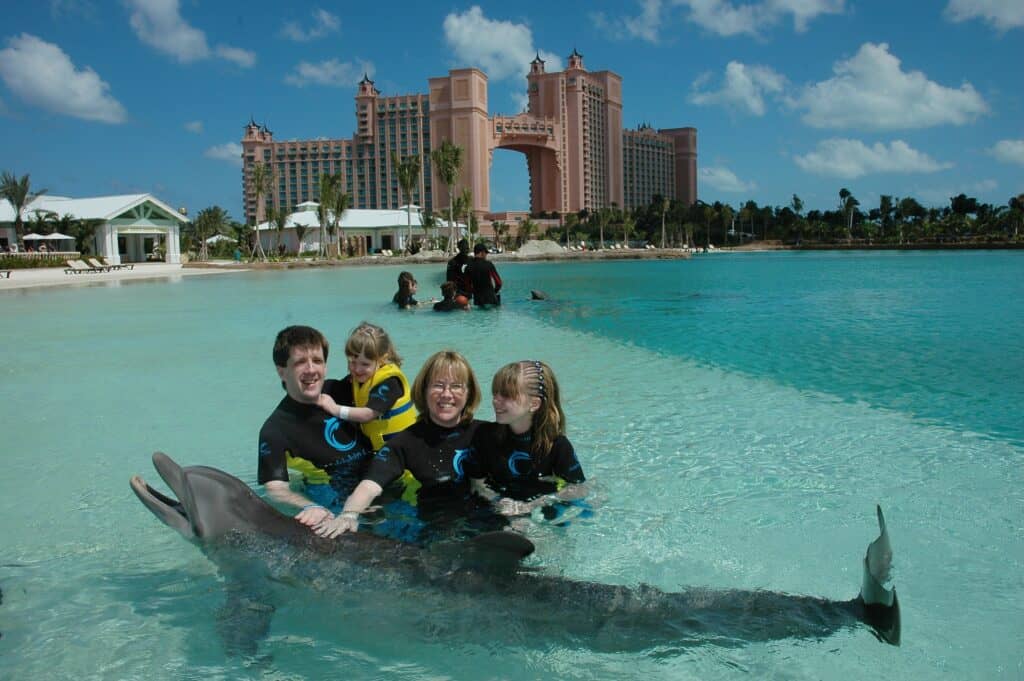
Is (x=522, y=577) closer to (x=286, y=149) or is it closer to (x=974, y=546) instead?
(x=974, y=546)

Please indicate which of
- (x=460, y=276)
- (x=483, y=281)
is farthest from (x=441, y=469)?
(x=460, y=276)

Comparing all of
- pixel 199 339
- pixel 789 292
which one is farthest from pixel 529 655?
pixel 789 292

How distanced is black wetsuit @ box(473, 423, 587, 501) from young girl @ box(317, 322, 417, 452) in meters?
0.56

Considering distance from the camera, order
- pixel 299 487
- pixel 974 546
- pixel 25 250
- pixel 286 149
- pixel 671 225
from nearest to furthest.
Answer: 1. pixel 974 546
2. pixel 299 487
3. pixel 25 250
4. pixel 671 225
5. pixel 286 149

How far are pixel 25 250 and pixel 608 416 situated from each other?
183 ft

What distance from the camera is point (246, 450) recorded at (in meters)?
6.41

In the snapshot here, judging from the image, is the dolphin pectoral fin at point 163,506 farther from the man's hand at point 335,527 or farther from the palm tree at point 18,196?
the palm tree at point 18,196

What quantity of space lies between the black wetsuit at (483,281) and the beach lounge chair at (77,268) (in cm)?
3172

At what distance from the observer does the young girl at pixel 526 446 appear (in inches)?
149

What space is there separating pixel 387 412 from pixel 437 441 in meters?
0.60

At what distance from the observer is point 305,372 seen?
4.05 metres

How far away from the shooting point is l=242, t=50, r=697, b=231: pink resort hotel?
139500mm

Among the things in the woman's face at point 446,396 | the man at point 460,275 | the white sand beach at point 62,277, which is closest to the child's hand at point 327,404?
the woman's face at point 446,396

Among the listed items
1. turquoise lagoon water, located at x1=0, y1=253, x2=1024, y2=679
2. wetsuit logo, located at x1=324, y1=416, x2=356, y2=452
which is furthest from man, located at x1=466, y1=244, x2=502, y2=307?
wetsuit logo, located at x1=324, y1=416, x2=356, y2=452
